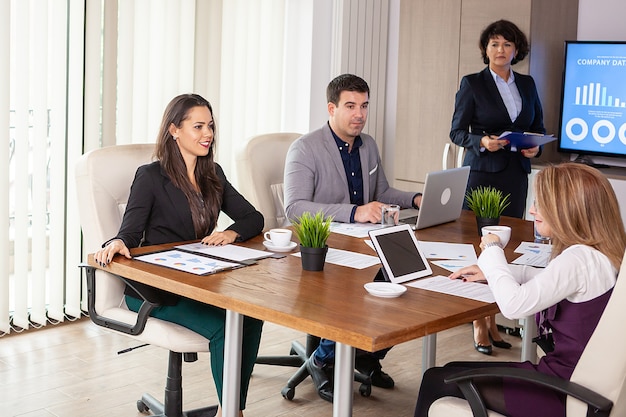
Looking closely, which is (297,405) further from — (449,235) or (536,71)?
(536,71)

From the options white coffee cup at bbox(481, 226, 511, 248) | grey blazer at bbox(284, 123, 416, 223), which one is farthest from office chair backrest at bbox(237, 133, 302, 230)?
white coffee cup at bbox(481, 226, 511, 248)

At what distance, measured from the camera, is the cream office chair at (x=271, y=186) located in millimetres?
3641

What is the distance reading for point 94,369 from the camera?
3.86 m

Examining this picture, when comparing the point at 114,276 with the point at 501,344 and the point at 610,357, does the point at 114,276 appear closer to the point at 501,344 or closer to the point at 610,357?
the point at 610,357

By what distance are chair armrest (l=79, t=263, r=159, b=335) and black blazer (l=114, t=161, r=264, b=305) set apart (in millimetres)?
113

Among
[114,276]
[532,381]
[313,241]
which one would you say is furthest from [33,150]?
[532,381]

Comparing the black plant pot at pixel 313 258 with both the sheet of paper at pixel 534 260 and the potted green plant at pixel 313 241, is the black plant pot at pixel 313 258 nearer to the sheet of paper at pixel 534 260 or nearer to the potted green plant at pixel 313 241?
the potted green plant at pixel 313 241

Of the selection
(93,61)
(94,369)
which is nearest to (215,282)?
(94,369)

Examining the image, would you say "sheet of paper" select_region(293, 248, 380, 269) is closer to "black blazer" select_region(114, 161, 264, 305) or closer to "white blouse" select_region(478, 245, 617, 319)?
"black blazer" select_region(114, 161, 264, 305)

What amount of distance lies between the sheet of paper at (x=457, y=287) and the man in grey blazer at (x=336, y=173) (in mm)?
910

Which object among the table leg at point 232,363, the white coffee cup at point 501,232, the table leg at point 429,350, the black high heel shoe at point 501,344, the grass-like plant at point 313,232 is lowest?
the black high heel shoe at point 501,344

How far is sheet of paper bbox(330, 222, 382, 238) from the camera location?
3.22m

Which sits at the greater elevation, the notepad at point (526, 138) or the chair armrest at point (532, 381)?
the notepad at point (526, 138)

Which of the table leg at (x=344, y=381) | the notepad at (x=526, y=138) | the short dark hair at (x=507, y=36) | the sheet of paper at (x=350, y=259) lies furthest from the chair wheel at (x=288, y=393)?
the short dark hair at (x=507, y=36)
